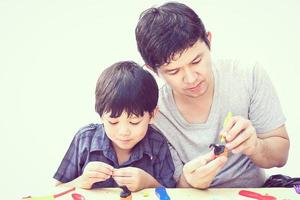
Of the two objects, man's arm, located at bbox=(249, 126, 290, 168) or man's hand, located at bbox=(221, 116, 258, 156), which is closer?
man's hand, located at bbox=(221, 116, 258, 156)

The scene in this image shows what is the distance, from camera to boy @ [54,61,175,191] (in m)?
0.92

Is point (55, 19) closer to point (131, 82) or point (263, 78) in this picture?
point (131, 82)

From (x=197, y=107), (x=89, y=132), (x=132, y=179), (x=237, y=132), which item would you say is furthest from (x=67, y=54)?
(x=237, y=132)

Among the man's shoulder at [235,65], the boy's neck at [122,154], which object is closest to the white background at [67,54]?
the man's shoulder at [235,65]

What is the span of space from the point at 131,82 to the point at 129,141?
0.46ft

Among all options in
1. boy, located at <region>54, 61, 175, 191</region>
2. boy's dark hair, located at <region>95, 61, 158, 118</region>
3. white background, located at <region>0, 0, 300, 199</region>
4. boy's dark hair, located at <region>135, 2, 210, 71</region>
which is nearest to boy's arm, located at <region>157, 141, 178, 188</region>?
boy, located at <region>54, 61, 175, 191</region>

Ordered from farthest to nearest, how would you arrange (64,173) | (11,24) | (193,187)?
(11,24) < (64,173) < (193,187)

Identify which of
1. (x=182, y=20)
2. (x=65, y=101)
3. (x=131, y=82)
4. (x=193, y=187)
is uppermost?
(x=182, y=20)

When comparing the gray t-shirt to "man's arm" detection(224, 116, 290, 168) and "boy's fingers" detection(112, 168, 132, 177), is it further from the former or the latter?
"boy's fingers" detection(112, 168, 132, 177)

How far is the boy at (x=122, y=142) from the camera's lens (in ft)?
3.01

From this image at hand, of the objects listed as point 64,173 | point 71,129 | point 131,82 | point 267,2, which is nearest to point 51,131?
point 71,129

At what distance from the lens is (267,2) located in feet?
5.27

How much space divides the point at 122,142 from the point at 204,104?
24cm

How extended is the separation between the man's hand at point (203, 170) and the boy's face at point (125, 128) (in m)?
0.15
